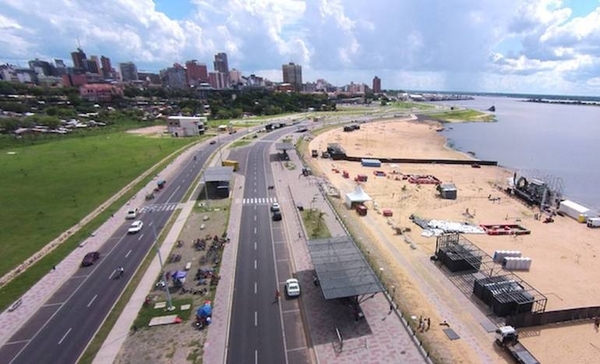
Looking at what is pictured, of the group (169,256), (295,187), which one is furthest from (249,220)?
(295,187)

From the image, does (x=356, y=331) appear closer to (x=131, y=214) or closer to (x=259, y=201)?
(x=259, y=201)

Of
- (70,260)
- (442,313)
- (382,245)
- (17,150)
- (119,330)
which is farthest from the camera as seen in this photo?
(17,150)

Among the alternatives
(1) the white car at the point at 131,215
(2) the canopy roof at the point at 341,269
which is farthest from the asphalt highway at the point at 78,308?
(2) the canopy roof at the point at 341,269

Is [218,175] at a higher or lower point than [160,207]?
higher

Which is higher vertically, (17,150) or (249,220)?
(17,150)

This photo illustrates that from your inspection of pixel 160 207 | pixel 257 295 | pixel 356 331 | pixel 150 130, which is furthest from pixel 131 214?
pixel 150 130

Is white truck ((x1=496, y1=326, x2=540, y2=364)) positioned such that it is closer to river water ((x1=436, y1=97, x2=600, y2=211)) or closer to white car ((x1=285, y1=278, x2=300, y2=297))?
white car ((x1=285, y1=278, x2=300, y2=297))

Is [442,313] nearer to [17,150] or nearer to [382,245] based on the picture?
[382,245]

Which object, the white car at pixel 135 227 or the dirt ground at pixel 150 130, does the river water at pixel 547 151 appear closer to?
the white car at pixel 135 227
